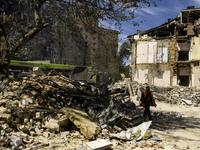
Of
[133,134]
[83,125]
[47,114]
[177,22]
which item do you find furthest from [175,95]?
[47,114]

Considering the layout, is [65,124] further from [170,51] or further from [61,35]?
[61,35]

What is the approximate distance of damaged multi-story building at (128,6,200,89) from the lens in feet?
80.2

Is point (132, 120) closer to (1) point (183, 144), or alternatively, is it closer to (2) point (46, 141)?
(1) point (183, 144)

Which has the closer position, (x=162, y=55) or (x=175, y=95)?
(x=175, y=95)

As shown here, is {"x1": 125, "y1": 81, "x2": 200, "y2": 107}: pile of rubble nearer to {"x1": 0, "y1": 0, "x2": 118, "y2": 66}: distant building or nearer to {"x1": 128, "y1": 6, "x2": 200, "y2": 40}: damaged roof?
{"x1": 0, "y1": 0, "x2": 118, "y2": 66}: distant building

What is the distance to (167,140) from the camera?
5637 mm

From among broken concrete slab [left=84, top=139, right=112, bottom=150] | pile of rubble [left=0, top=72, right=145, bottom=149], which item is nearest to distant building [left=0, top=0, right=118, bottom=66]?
pile of rubble [left=0, top=72, right=145, bottom=149]

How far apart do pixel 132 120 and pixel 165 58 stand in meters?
21.4

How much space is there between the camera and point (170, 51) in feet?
86.6

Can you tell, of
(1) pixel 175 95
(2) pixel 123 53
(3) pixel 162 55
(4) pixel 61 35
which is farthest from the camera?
(2) pixel 123 53

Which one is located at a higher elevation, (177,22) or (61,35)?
(177,22)

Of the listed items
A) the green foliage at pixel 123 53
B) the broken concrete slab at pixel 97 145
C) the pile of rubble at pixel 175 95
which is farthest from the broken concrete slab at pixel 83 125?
the green foliage at pixel 123 53

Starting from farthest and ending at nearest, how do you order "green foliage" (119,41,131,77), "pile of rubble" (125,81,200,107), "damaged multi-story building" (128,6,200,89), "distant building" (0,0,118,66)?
"green foliage" (119,41,131,77) → "damaged multi-story building" (128,6,200,89) → "pile of rubble" (125,81,200,107) → "distant building" (0,0,118,66)

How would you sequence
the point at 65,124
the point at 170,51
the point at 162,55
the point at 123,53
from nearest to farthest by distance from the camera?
the point at 65,124
the point at 170,51
the point at 162,55
the point at 123,53
